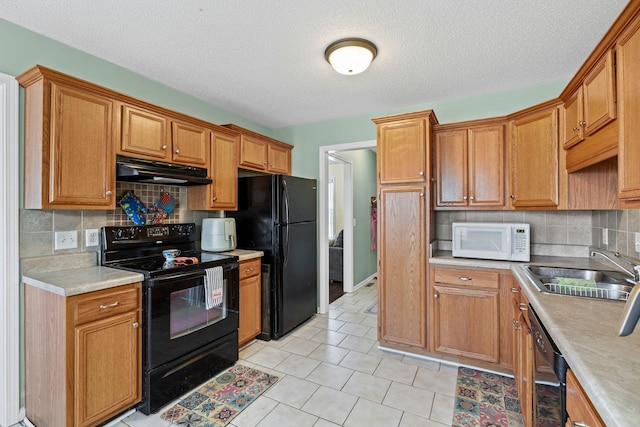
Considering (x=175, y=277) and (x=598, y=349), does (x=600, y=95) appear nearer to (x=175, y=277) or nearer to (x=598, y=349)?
(x=598, y=349)

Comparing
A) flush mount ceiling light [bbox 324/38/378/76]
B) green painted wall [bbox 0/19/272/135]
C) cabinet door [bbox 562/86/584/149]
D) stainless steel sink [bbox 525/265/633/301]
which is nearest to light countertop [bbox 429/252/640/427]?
stainless steel sink [bbox 525/265/633/301]

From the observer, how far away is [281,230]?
318 cm

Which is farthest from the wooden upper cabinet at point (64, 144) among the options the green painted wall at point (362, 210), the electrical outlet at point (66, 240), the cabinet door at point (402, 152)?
the green painted wall at point (362, 210)

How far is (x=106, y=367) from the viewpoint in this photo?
1.82m

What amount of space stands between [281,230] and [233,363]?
129cm

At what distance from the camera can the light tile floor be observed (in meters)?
1.95

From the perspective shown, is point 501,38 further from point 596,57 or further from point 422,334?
point 422,334

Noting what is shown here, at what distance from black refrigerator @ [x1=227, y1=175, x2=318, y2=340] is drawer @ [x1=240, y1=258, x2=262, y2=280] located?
14cm

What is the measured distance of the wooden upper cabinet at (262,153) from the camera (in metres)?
3.27

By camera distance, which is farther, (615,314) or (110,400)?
(110,400)

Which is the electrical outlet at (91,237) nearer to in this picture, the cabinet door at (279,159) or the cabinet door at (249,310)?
the cabinet door at (249,310)

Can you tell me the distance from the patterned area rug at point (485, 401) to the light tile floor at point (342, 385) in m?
0.07

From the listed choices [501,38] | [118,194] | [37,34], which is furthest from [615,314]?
[37,34]

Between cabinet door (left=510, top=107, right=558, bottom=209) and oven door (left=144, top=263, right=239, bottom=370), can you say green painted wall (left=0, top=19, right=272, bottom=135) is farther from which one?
cabinet door (left=510, top=107, right=558, bottom=209)
